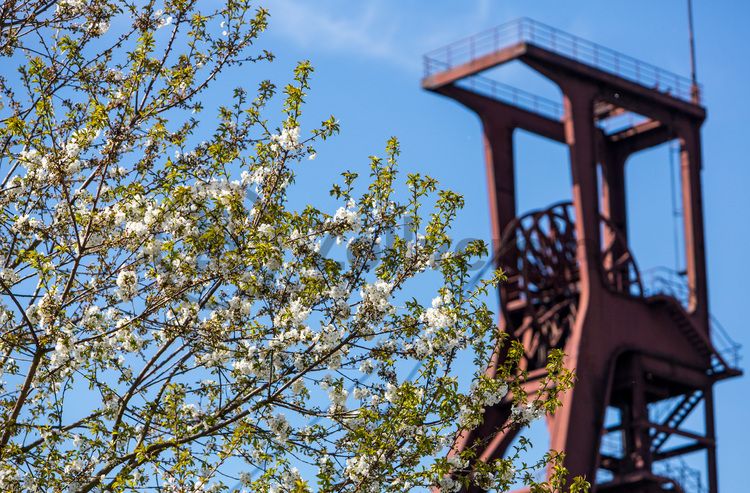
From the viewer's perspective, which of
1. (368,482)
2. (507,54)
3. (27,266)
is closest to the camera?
(368,482)

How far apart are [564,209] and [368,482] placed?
20.4m

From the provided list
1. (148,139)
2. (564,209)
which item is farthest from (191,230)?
(564,209)

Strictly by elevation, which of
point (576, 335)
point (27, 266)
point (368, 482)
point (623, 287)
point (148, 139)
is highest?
point (623, 287)

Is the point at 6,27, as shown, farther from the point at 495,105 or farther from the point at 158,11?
the point at 495,105

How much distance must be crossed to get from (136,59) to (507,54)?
17136 mm

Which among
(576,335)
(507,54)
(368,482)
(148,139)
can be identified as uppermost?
(507,54)

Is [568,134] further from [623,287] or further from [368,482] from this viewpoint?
[368,482]

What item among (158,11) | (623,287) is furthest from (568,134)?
(158,11)

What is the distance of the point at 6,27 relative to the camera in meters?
11.7

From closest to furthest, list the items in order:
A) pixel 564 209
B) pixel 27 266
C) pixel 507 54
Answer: pixel 27 266 < pixel 507 54 < pixel 564 209

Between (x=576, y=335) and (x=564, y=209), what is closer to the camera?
(x=576, y=335)

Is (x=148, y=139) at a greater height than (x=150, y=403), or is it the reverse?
(x=148, y=139)

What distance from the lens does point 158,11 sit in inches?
453

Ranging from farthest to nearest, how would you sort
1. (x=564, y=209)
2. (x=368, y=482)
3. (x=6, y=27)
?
(x=564, y=209) < (x=6, y=27) < (x=368, y=482)
